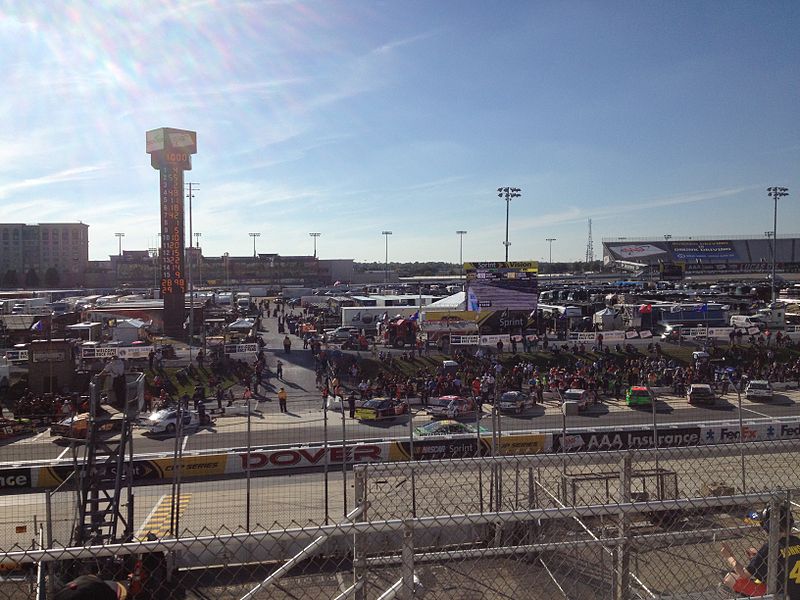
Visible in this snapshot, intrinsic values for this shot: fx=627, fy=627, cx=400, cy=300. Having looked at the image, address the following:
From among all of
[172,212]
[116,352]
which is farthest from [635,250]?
[116,352]

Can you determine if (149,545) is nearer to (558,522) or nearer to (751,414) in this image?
(558,522)

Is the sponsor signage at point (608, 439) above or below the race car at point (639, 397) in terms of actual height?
above

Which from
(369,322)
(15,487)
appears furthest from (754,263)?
(15,487)

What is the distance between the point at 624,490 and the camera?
425 centimetres

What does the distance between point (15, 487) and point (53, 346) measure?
11796 millimetres

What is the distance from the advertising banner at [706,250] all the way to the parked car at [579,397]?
8211 cm

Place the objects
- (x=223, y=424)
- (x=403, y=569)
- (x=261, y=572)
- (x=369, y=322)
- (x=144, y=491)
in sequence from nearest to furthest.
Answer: (x=403, y=569) → (x=261, y=572) → (x=144, y=491) → (x=223, y=424) → (x=369, y=322)

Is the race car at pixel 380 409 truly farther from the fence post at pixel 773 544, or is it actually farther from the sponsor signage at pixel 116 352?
the fence post at pixel 773 544

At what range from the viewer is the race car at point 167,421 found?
18.7 m

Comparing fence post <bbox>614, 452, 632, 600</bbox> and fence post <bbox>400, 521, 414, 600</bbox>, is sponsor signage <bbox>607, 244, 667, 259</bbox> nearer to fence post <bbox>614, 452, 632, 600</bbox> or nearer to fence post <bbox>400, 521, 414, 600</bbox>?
fence post <bbox>614, 452, 632, 600</bbox>

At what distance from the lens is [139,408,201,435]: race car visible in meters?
18.7

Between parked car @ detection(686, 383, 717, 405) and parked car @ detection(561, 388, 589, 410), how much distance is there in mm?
3585

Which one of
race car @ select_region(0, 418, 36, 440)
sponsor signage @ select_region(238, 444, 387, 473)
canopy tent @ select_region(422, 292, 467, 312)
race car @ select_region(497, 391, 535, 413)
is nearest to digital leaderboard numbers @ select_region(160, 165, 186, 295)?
canopy tent @ select_region(422, 292, 467, 312)

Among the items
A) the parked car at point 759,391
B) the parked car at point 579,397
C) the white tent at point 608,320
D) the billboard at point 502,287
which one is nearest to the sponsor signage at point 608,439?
the parked car at point 579,397
